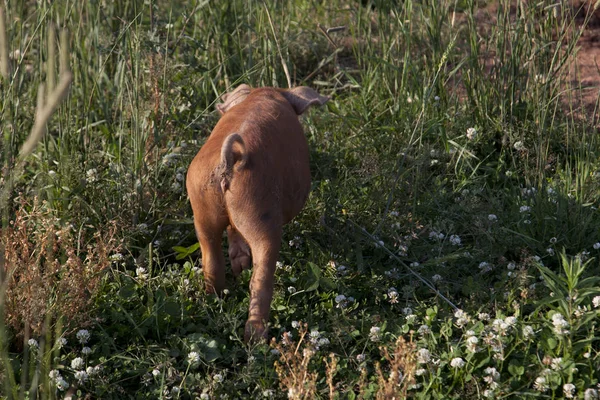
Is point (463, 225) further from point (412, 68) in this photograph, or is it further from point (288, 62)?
point (288, 62)

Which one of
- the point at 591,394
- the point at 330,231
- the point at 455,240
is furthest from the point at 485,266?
the point at 591,394

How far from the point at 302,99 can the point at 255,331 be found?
107 cm

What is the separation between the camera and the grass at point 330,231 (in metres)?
2.74

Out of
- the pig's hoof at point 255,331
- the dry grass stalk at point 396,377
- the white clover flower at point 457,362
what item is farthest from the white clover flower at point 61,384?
the white clover flower at point 457,362

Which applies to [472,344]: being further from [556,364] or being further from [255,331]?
[255,331]

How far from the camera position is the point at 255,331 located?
2.94 metres

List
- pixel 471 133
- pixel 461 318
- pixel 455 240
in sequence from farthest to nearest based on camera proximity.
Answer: pixel 471 133 → pixel 455 240 → pixel 461 318

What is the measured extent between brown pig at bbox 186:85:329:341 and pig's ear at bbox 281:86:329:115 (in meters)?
0.23

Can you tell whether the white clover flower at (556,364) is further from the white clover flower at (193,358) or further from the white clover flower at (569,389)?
the white clover flower at (193,358)

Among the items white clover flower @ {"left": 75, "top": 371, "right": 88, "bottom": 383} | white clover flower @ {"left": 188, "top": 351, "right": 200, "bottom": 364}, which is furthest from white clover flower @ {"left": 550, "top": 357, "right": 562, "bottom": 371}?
white clover flower @ {"left": 75, "top": 371, "right": 88, "bottom": 383}

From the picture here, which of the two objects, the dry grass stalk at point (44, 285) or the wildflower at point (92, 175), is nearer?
the dry grass stalk at point (44, 285)

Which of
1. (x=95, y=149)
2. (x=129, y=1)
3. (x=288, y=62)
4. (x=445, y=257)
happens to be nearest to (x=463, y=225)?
Result: (x=445, y=257)

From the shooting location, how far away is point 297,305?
10.7ft

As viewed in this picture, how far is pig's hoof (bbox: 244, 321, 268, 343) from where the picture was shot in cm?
293
